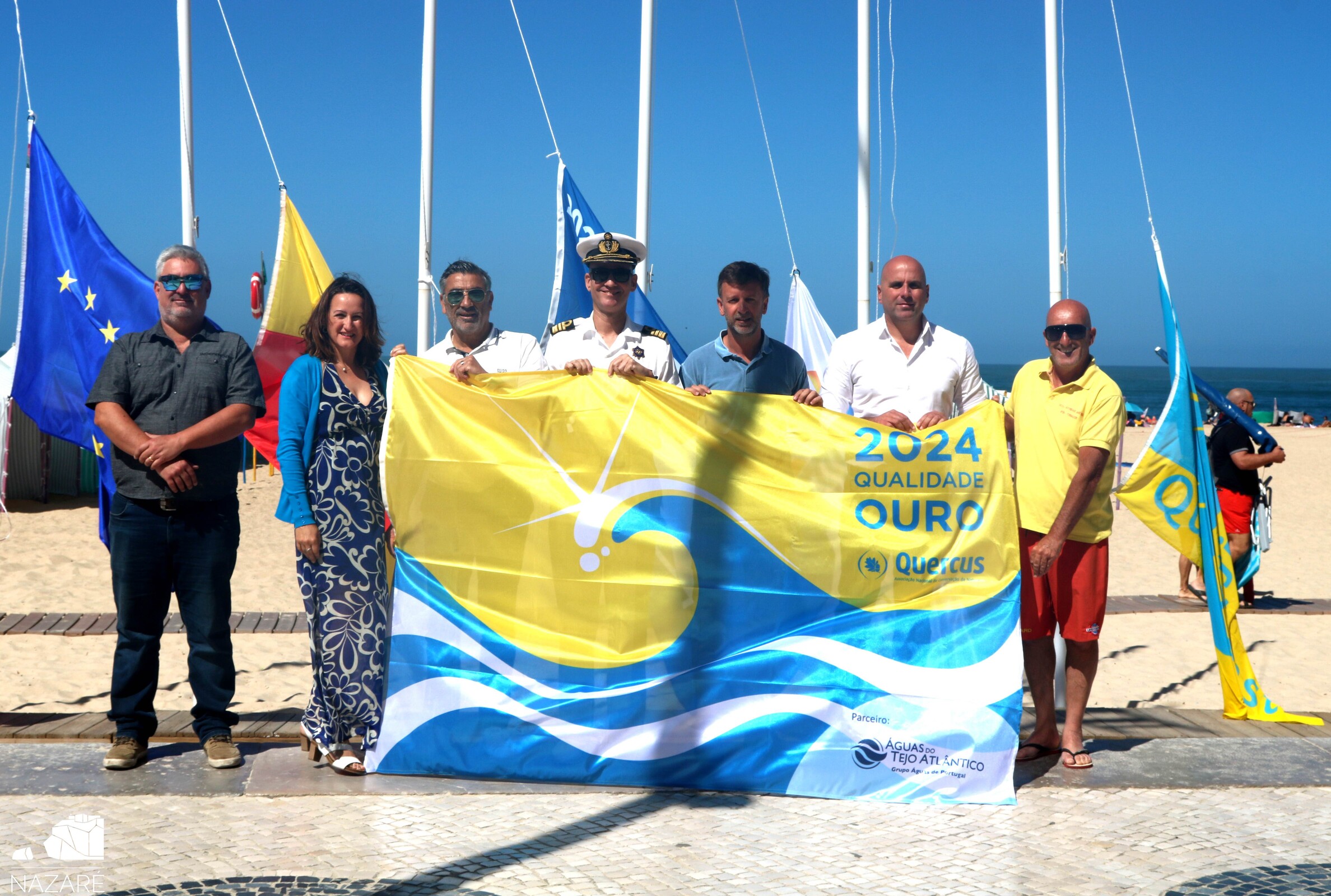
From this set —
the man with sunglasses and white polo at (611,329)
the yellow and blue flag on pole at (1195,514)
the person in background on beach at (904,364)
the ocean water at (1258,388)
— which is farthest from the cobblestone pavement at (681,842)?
the ocean water at (1258,388)

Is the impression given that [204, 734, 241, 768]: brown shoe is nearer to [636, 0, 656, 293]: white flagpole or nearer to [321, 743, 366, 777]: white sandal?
[321, 743, 366, 777]: white sandal

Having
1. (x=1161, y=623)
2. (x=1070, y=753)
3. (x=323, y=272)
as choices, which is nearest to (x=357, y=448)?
A: (x=1070, y=753)

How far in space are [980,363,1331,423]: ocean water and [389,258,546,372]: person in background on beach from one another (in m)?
41.7

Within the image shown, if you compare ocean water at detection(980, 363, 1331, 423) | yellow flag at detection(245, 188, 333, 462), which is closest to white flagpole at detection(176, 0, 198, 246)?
yellow flag at detection(245, 188, 333, 462)

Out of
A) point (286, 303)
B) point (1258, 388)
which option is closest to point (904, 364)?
point (286, 303)

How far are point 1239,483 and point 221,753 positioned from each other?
337 inches

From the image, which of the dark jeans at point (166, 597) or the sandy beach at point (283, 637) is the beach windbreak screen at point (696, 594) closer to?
the dark jeans at point (166, 597)

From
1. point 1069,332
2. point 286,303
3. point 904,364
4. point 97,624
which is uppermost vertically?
point 286,303

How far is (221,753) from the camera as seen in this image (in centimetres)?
445

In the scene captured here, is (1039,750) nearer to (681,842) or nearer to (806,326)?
(681,842)

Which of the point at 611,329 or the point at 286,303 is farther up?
the point at 286,303

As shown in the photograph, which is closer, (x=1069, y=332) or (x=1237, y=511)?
(x=1069, y=332)

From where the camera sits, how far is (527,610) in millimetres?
4453

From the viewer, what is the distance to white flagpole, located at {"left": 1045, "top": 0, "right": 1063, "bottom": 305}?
26.2ft
